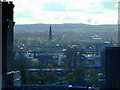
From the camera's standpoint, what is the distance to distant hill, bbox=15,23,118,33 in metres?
2.18

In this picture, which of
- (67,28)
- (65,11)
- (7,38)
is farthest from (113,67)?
(7,38)

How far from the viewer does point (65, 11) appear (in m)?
2.23

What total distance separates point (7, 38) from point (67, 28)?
0.78m

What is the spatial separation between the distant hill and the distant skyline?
5cm

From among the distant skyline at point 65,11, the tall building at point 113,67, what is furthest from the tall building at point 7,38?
the tall building at point 113,67

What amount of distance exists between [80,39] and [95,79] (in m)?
0.56

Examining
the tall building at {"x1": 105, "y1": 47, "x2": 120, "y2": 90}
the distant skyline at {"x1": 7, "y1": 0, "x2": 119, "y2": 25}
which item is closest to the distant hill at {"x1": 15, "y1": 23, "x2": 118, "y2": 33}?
the distant skyline at {"x1": 7, "y1": 0, "x2": 119, "y2": 25}

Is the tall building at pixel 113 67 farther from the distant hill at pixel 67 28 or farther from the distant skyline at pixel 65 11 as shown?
the distant skyline at pixel 65 11

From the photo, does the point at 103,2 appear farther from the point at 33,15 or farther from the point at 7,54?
the point at 7,54

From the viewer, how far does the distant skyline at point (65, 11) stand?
7.28 feet

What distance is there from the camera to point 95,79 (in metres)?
2.20

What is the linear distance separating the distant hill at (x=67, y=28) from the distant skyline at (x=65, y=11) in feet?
0.17

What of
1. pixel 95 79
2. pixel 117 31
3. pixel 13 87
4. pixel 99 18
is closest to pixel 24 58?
pixel 13 87

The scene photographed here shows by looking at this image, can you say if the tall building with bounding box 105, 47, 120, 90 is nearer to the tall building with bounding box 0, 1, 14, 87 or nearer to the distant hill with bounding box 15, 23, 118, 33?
the distant hill with bounding box 15, 23, 118, 33
